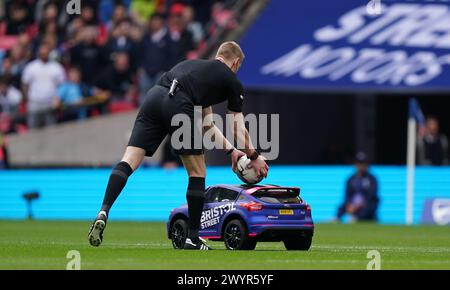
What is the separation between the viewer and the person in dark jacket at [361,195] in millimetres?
25328

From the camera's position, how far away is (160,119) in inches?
538

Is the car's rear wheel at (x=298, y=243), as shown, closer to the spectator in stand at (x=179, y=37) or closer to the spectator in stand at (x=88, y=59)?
the spectator in stand at (x=179, y=37)

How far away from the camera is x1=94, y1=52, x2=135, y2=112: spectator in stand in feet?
96.6

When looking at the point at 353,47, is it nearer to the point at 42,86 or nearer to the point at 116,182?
the point at 42,86

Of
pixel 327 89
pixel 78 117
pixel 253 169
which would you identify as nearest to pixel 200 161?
pixel 253 169

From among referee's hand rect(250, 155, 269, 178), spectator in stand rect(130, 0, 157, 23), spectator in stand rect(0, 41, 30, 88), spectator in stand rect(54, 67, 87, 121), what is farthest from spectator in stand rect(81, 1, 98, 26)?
referee's hand rect(250, 155, 269, 178)

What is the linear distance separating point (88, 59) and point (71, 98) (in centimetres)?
99

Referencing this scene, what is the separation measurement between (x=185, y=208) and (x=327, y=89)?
12.9 m

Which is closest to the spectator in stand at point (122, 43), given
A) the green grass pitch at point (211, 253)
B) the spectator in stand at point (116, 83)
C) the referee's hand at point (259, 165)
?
the spectator in stand at point (116, 83)

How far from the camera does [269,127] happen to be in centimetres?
2789

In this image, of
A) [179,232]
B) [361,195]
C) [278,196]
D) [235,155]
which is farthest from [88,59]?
[235,155]

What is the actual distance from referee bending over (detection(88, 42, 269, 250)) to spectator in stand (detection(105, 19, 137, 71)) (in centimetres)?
1570
